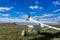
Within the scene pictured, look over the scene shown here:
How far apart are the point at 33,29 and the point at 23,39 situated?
7.17 m

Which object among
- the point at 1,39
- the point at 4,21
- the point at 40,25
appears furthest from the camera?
the point at 40,25

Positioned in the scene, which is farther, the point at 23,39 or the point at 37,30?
the point at 37,30

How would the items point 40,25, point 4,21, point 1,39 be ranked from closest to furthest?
point 1,39 < point 4,21 < point 40,25

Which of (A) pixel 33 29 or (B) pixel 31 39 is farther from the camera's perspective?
(A) pixel 33 29

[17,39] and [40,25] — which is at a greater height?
[40,25]

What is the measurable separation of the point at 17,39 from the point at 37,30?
869cm

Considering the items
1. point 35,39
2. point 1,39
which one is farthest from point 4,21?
point 35,39

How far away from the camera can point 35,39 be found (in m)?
23.8

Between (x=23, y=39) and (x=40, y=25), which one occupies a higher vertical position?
(x=40, y=25)

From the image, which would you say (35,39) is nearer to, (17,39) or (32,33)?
(17,39)

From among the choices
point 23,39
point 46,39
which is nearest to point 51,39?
point 46,39

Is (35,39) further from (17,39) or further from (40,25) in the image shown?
(40,25)

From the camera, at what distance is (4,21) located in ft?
91.9

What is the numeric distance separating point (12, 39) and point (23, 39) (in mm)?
1615
